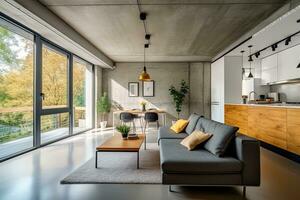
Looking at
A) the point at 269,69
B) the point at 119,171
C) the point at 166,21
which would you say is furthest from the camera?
the point at 269,69

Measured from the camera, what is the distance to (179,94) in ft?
26.3

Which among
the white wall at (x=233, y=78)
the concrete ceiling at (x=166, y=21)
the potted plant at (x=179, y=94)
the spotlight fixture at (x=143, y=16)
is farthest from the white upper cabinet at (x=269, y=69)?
the spotlight fixture at (x=143, y=16)

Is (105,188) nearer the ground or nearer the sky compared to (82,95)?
nearer the ground

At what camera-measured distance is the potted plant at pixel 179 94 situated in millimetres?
8023

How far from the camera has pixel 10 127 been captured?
3.94 m

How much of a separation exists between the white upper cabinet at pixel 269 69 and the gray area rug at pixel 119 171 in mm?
5212

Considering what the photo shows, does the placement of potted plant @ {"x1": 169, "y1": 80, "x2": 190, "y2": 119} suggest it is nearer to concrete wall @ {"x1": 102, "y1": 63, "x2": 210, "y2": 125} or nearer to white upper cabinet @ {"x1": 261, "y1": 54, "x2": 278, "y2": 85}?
concrete wall @ {"x1": 102, "y1": 63, "x2": 210, "y2": 125}

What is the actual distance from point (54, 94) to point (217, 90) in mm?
5491

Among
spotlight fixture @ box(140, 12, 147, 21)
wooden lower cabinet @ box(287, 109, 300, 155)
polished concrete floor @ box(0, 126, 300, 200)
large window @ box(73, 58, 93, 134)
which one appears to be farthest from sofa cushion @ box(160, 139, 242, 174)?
large window @ box(73, 58, 93, 134)

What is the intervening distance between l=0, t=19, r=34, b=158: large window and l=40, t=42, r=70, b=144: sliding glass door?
421mm

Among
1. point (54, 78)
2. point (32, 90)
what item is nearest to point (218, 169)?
point (32, 90)

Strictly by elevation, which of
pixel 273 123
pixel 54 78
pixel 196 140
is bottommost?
pixel 196 140

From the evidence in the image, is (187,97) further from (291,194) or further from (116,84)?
(291,194)

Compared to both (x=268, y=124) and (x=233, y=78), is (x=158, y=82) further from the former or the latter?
(x=268, y=124)
